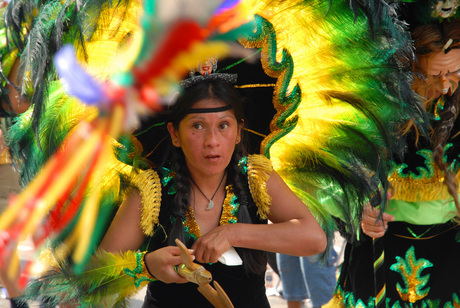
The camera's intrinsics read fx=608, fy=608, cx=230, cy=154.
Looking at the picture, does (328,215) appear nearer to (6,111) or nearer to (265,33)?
(265,33)

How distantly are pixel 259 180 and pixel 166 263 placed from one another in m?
0.53

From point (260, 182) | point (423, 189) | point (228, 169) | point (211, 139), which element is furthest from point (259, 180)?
point (423, 189)

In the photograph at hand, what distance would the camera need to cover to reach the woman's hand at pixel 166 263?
2164mm

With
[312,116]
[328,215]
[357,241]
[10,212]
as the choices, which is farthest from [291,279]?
[10,212]

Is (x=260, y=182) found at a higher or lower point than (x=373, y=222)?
higher

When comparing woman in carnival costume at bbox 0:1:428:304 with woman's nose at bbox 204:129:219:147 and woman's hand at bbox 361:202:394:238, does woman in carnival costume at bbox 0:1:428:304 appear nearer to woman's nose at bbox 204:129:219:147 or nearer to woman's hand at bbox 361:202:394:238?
woman's nose at bbox 204:129:219:147

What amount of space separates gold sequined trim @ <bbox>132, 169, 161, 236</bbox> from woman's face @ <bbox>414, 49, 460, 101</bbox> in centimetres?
147

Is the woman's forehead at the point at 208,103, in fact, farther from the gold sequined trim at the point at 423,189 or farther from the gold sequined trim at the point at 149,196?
the gold sequined trim at the point at 423,189

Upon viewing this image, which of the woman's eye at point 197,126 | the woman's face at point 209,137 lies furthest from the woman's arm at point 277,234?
the woman's eye at point 197,126

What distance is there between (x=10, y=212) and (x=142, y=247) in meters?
0.97

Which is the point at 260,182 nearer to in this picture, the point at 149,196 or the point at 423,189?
the point at 149,196

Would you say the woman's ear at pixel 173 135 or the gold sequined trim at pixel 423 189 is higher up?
the woman's ear at pixel 173 135

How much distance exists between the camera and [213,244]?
220cm

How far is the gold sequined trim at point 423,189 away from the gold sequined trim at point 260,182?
986 millimetres
